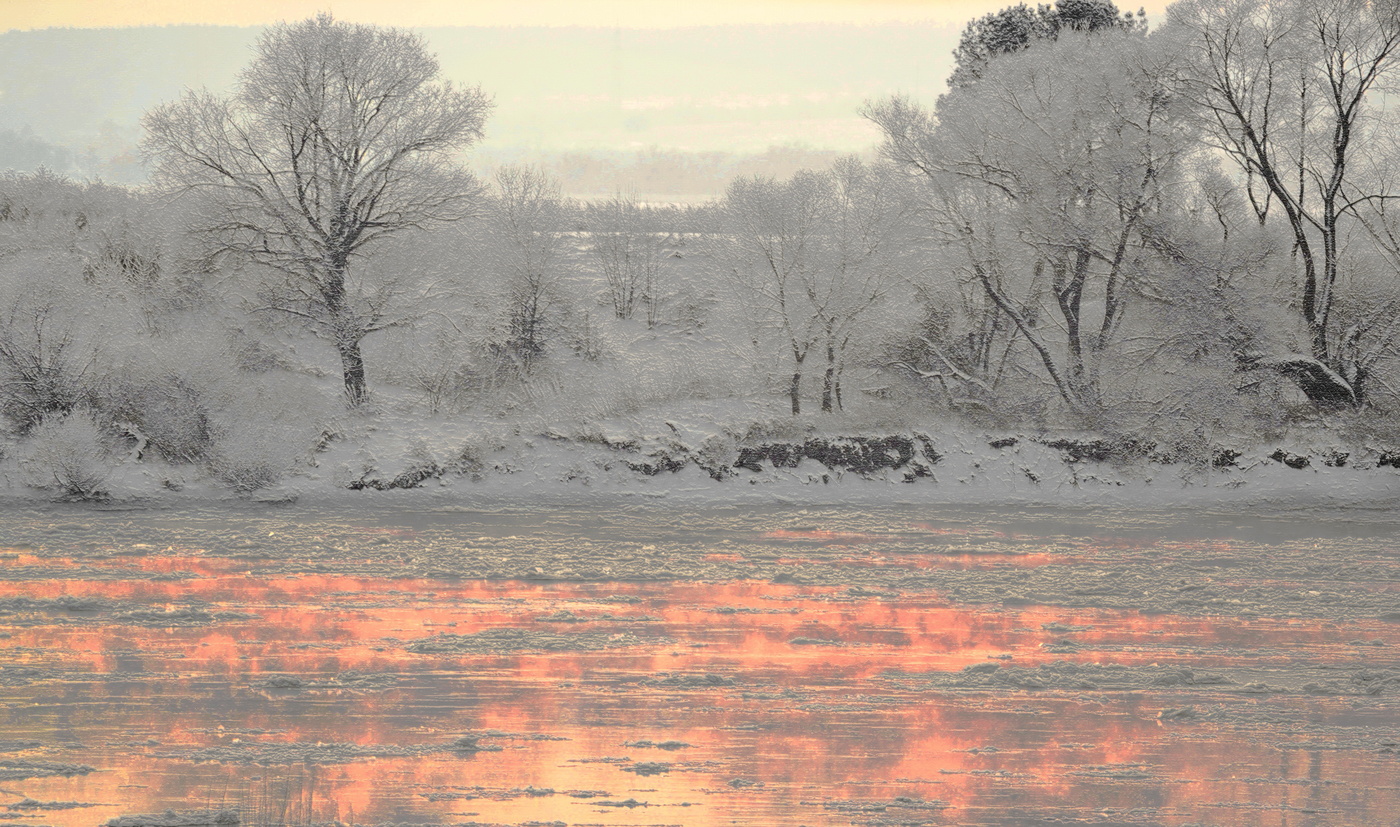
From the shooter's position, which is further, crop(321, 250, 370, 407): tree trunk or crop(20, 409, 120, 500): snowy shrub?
crop(321, 250, 370, 407): tree trunk

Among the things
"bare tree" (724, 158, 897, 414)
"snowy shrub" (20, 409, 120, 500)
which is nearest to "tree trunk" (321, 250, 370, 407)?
"snowy shrub" (20, 409, 120, 500)

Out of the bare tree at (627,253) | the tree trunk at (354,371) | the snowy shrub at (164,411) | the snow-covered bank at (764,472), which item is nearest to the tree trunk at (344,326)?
the tree trunk at (354,371)

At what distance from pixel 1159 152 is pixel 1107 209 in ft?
5.19

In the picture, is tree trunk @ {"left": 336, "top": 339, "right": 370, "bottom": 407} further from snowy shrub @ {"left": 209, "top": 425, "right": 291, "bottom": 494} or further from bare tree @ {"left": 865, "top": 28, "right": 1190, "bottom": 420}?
bare tree @ {"left": 865, "top": 28, "right": 1190, "bottom": 420}

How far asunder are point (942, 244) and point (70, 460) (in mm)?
18234

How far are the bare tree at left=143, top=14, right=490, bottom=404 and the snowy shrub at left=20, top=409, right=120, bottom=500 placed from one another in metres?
5.63

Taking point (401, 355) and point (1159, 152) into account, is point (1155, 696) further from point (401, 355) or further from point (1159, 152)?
point (401, 355)

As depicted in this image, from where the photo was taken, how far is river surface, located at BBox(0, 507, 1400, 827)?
7609mm

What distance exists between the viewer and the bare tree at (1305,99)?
74.5 feet

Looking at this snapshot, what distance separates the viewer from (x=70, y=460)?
785 inches

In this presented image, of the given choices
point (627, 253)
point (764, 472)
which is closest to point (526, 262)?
point (627, 253)

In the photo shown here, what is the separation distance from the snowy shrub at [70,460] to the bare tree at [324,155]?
563 cm

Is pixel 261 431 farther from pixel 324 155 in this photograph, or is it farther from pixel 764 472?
pixel 764 472

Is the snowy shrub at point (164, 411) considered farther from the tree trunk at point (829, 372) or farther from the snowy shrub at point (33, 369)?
the tree trunk at point (829, 372)
